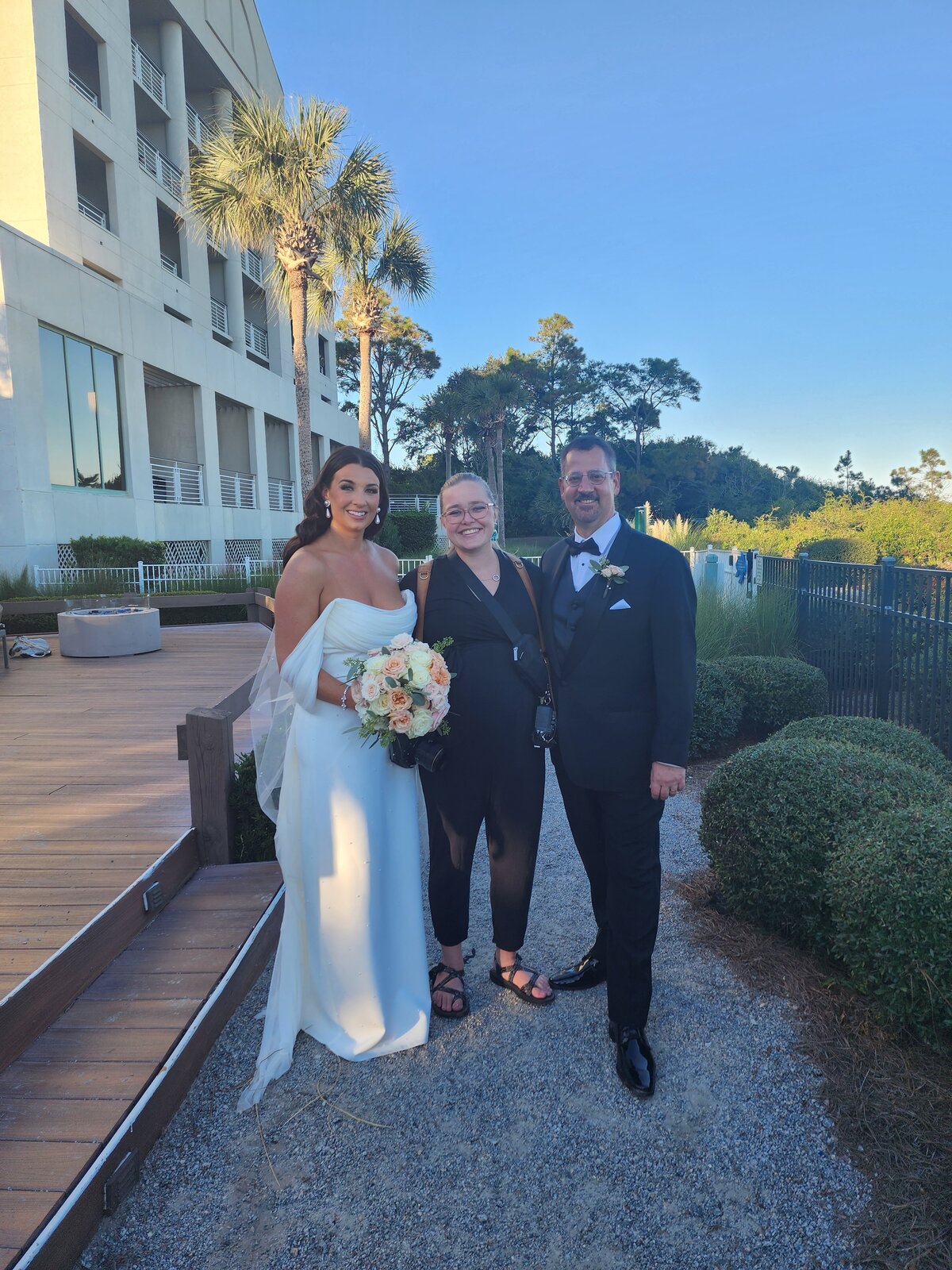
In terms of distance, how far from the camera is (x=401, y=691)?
2.52 m

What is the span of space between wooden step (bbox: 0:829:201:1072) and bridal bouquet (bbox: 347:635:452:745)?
1.33 m

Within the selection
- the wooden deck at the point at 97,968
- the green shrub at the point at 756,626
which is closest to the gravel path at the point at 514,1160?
the wooden deck at the point at 97,968

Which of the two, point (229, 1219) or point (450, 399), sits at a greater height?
point (450, 399)

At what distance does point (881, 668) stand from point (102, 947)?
5858 mm

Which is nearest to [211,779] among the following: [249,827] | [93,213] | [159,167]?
[249,827]

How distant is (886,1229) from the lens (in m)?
1.98

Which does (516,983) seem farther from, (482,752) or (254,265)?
(254,265)

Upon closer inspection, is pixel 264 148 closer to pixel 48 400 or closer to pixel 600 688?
pixel 48 400

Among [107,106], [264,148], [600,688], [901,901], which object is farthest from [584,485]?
[107,106]

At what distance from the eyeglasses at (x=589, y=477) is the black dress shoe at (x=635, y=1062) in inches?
77.8

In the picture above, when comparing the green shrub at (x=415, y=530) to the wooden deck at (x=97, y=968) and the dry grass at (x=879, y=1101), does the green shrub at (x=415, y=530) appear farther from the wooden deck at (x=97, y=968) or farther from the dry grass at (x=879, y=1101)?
the dry grass at (x=879, y=1101)

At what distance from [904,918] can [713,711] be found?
3.98 metres

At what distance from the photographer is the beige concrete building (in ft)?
45.0

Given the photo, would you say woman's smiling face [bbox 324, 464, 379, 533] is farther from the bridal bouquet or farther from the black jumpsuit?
the bridal bouquet
